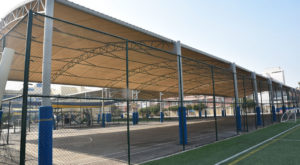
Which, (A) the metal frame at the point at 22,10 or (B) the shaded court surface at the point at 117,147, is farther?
(A) the metal frame at the point at 22,10

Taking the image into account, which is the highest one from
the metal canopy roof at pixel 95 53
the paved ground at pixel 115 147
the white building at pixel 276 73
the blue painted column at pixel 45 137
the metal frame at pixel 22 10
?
the white building at pixel 276 73

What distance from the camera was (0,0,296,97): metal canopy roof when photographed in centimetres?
1080

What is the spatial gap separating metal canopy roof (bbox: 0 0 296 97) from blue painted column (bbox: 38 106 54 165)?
9.17 ft

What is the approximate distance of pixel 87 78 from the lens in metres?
23.4

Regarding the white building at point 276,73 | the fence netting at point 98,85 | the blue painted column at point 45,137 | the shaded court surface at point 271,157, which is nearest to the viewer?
the blue painted column at point 45,137

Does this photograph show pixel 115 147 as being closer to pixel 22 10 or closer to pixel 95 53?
pixel 95 53

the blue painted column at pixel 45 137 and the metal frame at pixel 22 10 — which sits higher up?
the metal frame at pixel 22 10

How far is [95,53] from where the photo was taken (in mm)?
16438

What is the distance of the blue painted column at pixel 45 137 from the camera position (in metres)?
5.66

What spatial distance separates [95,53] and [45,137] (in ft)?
37.6

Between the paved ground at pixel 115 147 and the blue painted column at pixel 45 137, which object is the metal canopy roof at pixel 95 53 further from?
the paved ground at pixel 115 147

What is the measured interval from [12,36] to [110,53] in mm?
7209

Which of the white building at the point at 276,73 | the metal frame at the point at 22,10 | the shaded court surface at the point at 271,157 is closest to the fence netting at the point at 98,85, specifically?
the metal frame at the point at 22,10

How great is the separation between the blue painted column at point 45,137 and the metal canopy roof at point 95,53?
2.79 metres
